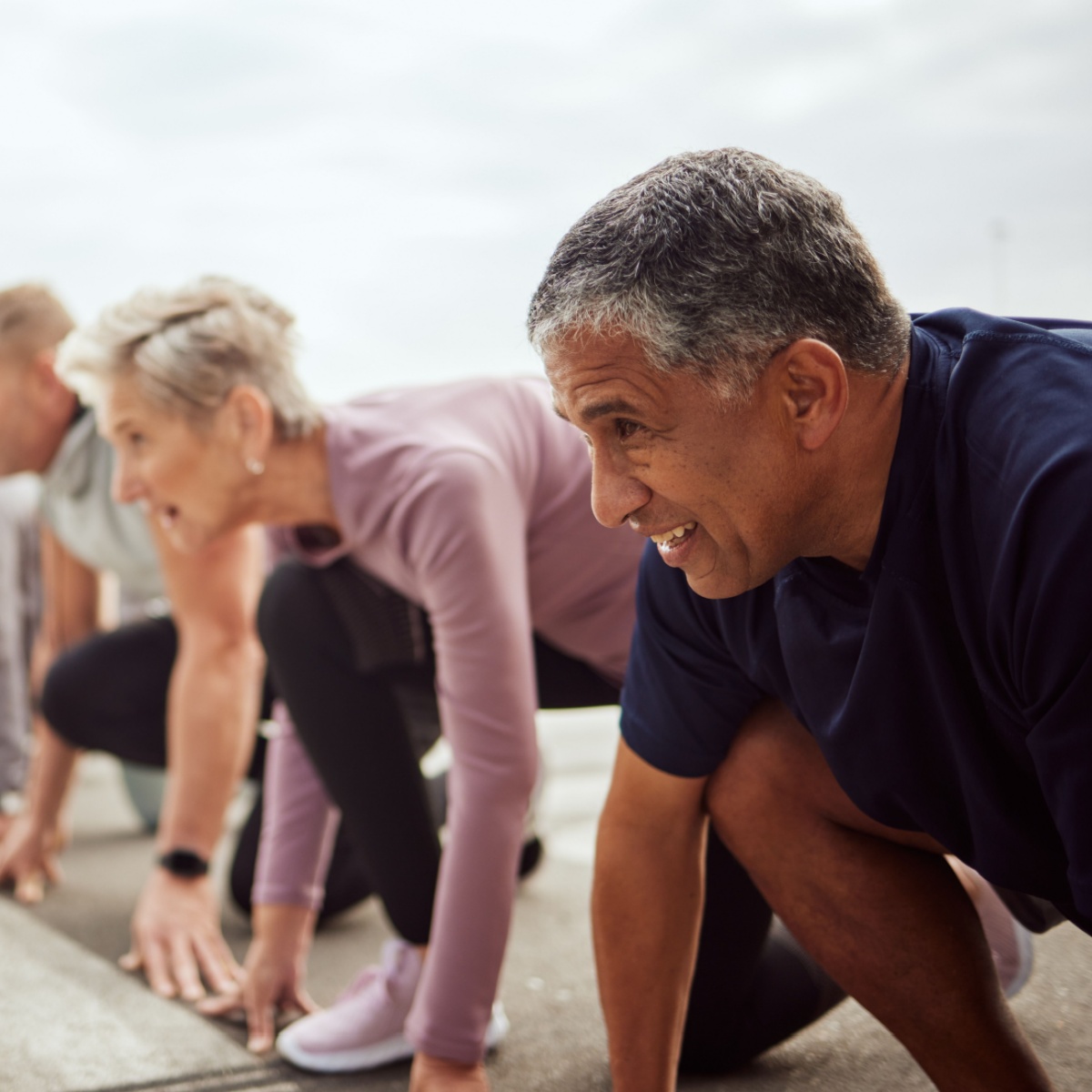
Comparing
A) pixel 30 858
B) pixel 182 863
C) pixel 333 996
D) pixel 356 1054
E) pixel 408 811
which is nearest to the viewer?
pixel 356 1054

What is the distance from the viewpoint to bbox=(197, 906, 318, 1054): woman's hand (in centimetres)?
144

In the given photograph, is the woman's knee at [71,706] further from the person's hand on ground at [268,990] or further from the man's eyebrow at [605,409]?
the man's eyebrow at [605,409]

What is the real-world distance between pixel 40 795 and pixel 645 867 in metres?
1.37

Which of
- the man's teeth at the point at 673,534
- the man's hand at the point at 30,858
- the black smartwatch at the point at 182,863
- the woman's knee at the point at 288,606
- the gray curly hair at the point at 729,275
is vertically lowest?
the man's hand at the point at 30,858

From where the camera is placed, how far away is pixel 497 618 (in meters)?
1.23

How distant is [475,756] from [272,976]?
1.54 ft

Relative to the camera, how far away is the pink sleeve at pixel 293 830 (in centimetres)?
152

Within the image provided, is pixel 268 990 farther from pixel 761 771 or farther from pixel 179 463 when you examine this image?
pixel 761 771

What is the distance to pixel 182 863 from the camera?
1709mm

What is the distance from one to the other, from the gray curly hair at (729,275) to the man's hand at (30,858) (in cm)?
157

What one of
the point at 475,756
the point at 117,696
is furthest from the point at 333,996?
the point at 117,696

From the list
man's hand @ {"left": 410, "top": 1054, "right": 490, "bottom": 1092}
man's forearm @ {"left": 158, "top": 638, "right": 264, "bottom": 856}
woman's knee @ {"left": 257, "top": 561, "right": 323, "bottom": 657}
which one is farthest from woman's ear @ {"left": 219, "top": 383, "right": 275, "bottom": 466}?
man's hand @ {"left": 410, "top": 1054, "right": 490, "bottom": 1092}

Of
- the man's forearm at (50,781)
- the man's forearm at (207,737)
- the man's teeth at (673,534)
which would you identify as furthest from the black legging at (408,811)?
the man's forearm at (50,781)

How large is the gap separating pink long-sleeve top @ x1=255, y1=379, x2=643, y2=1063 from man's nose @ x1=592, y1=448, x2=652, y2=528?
38 cm
